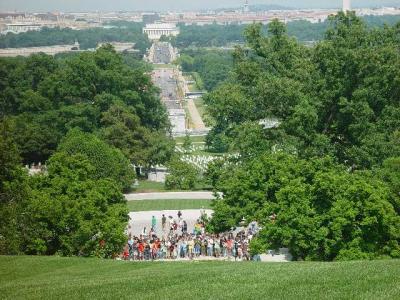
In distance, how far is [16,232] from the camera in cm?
2177

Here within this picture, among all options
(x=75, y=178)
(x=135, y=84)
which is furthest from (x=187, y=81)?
(x=75, y=178)

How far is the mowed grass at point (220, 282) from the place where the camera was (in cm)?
1321

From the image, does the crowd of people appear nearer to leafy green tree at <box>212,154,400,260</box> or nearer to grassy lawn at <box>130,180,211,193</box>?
leafy green tree at <box>212,154,400,260</box>

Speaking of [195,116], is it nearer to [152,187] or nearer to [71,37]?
[152,187]

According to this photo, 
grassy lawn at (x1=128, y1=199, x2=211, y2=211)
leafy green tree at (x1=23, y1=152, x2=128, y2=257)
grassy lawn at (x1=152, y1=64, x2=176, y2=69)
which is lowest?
grassy lawn at (x1=152, y1=64, x2=176, y2=69)

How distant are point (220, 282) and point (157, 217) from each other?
721 inches

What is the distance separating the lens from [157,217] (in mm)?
32531

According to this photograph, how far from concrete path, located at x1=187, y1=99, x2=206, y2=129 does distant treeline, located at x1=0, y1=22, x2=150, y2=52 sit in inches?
1398

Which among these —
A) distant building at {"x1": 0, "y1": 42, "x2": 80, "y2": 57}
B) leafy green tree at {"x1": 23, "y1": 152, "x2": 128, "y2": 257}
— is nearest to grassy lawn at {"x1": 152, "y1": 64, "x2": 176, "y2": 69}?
distant building at {"x1": 0, "y1": 42, "x2": 80, "y2": 57}

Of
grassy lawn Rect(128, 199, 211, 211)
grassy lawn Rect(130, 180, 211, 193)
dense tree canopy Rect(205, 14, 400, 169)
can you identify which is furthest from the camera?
grassy lawn Rect(130, 180, 211, 193)

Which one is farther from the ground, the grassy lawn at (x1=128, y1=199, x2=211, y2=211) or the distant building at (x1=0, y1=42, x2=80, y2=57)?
the grassy lawn at (x1=128, y1=199, x2=211, y2=211)

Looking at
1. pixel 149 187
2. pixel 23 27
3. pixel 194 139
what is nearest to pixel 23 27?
pixel 23 27

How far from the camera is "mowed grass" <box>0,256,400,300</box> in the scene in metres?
13.2

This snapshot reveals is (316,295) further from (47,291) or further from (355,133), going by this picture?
(355,133)
